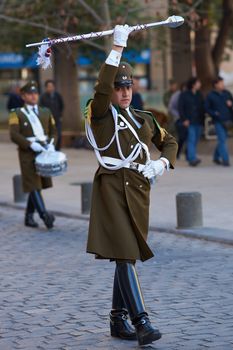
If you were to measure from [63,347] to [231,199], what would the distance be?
27.3 ft

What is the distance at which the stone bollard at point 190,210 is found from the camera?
11.9 metres

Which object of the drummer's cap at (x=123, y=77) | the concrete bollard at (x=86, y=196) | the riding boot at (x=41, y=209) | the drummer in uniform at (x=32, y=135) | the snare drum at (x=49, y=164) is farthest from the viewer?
the concrete bollard at (x=86, y=196)

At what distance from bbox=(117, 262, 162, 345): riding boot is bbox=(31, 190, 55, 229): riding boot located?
19.7 feet

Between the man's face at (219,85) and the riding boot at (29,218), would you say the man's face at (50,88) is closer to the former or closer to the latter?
the man's face at (219,85)

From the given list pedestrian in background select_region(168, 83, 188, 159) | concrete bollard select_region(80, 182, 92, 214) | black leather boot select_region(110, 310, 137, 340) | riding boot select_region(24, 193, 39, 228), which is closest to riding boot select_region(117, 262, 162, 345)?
black leather boot select_region(110, 310, 137, 340)

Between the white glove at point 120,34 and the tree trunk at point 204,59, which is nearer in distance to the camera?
the white glove at point 120,34

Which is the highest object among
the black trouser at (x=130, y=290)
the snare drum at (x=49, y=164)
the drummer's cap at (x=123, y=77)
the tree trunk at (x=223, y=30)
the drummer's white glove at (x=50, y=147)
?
the tree trunk at (x=223, y=30)

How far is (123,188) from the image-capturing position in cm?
668

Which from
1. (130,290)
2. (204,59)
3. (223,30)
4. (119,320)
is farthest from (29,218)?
(223,30)

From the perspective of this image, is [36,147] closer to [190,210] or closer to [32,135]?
[32,135]

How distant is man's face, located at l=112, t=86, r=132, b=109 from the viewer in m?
6.61

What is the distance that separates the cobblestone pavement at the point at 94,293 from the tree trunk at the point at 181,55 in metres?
15.9

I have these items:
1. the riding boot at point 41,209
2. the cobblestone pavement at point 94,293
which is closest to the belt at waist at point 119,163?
the cobblestone pavement at point 94,293

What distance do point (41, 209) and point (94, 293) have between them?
4.20m
